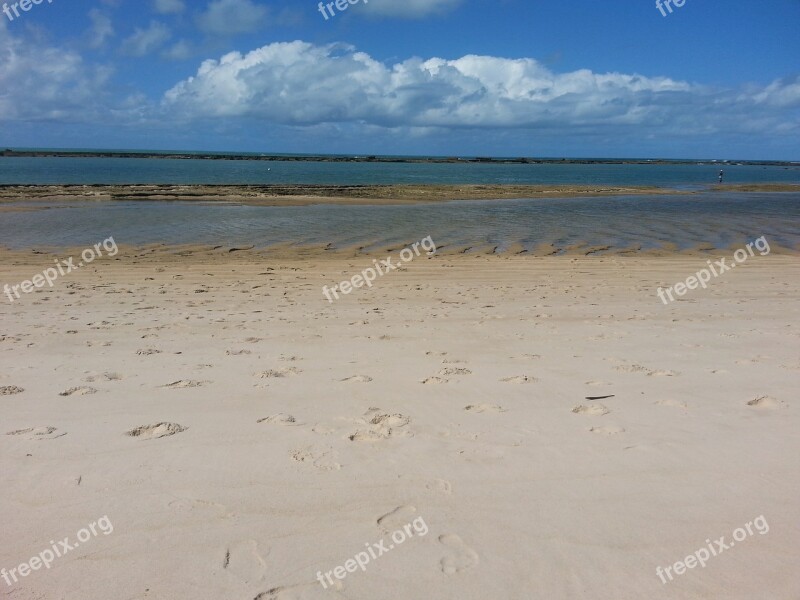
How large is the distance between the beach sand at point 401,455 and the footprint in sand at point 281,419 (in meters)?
0.02

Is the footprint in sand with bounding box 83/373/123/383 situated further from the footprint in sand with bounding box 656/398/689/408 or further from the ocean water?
the ocean water

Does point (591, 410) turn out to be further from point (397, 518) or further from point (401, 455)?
point (397, 518)

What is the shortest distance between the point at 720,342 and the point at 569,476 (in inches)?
172

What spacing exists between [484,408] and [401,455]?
1.13m

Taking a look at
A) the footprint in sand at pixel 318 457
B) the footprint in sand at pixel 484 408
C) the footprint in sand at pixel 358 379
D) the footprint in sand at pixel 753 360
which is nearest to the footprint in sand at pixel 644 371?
the footprint in sand at pixel 753 360

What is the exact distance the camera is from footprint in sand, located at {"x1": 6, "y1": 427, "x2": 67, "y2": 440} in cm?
432

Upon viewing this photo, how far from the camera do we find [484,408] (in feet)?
16.4

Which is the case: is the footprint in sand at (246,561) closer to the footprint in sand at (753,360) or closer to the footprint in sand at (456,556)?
the footprint in sand at (456,556)

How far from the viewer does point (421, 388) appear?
5516 millimetres

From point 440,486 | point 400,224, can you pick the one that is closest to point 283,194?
point 400,224

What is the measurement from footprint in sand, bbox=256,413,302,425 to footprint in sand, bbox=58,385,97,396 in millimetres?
1745

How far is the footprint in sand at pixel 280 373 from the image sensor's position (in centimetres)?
587

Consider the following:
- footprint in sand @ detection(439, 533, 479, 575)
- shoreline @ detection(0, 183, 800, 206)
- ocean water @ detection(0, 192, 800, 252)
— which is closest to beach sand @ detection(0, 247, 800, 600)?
footprint in sand @ detection(439, 533, 479, 575)

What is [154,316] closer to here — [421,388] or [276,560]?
[421,388]
